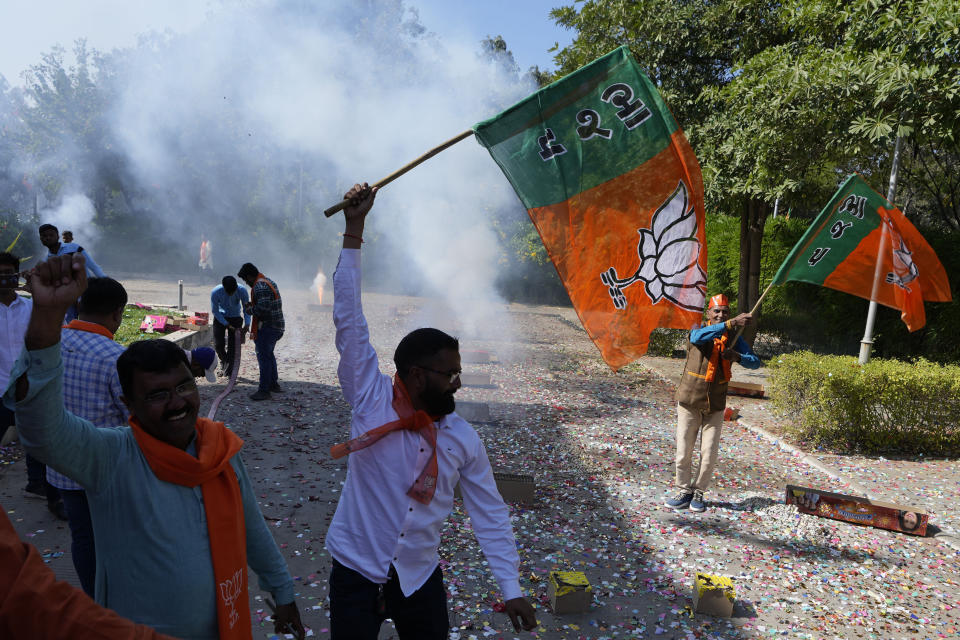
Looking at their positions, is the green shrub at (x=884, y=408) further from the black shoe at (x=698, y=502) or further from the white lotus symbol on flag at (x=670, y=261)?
the white lotus symbol on flag at (x=670, y=261)

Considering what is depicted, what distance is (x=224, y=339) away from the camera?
9.35 meters

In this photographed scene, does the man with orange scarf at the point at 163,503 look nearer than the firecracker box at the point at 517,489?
Yes

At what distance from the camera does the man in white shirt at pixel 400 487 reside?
7.61 feet

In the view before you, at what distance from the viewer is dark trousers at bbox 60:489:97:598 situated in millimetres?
2803

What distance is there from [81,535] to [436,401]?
1.79m

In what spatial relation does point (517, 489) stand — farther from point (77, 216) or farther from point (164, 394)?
point (77, 216)

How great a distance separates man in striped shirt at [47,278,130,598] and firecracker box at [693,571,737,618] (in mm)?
3377

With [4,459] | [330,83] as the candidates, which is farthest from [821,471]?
[330,83]

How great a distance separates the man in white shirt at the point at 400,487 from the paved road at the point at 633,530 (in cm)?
140

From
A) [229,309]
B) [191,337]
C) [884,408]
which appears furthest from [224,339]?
[884,408]

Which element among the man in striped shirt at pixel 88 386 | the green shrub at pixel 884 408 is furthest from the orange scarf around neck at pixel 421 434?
the green shrub at pixel 884 408

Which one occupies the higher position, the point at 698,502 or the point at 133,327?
the point at 133,327

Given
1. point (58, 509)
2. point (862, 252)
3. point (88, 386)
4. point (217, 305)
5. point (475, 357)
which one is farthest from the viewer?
point (475, 357)

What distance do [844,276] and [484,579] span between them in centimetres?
358
